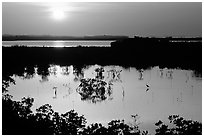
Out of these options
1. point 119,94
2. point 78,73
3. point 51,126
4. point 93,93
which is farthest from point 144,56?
point 51,126

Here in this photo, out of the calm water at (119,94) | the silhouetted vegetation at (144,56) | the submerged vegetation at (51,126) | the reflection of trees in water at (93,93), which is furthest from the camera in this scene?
the silhouetted vegetation at (144,56)

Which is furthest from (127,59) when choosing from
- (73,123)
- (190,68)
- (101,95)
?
(73,123)

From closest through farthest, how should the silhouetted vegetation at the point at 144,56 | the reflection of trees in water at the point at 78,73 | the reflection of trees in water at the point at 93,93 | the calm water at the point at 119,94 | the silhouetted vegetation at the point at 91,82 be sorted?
1. the silhouetted vegetation at the point at 91,82
2. the calm water at the point at 119,94
3. the reflection of trees in water at the point at 93,93
4. the reflection of trees in water at the point at 78,73
5. the silhouetted vegetation at the point at 144,56

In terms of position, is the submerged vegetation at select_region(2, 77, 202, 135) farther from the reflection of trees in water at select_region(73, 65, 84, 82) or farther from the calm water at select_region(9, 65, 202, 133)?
the reflection of trees in water at select_region(73, 65, 84, 82)

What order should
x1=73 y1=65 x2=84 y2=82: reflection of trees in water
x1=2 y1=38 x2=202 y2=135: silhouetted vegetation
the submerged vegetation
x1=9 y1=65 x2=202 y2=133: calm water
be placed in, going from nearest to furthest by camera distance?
the submerged vegetation → x1=2 y1=38 x2=202 y2=135: silhouetted vegetation → x1=9 y1=65 x2=202 y2=133: calm water → x1=73 y1=65 x2=84 y2=82: reflection of trees in water

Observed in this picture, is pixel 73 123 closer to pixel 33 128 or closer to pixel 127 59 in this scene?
pixel 33 128

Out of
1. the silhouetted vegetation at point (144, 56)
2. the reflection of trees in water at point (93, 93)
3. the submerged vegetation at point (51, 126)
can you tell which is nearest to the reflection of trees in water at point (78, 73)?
the silhouetted vegetation at point (144, 56)

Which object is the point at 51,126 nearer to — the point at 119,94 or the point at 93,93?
the point at 93,93

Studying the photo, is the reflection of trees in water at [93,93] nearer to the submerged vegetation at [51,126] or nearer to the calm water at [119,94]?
the calm water at [119,94]

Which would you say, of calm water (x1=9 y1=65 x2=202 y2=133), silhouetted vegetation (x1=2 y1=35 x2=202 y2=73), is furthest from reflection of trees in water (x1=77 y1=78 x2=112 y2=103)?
silhouetted vegetation (x1=2 y1=35 x2=202 y2=73)

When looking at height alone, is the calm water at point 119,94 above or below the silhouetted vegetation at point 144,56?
below
